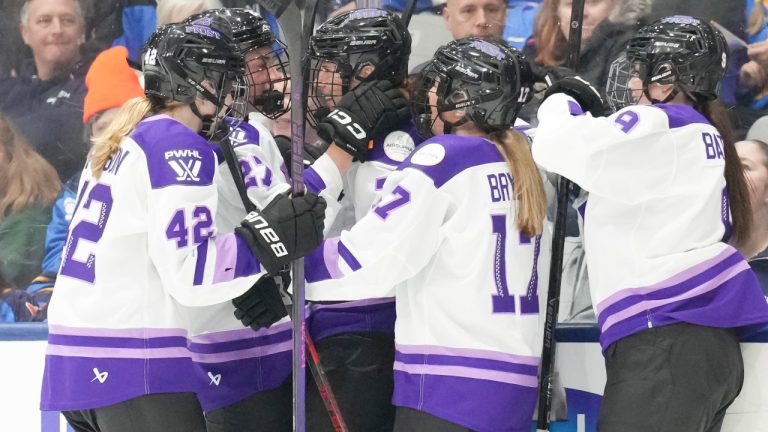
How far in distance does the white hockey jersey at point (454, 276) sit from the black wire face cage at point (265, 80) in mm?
587

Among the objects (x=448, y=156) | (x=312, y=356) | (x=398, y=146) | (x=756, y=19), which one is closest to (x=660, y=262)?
(x=448, y=156)

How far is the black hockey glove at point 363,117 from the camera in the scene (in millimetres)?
2498

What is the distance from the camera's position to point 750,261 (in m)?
3.10

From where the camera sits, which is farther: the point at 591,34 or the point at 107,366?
the point at 591,34

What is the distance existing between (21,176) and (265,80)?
1636mm

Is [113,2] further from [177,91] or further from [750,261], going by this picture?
[750,261]

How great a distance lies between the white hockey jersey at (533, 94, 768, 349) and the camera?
2186 millimetres

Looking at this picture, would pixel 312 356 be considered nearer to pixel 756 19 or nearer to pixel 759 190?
pixel 759 190

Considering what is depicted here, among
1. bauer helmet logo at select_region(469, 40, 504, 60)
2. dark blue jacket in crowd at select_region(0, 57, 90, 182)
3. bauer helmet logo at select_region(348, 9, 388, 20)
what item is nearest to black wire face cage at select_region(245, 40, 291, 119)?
bauer helmet logo at select_region(348, 9, 388, 20)

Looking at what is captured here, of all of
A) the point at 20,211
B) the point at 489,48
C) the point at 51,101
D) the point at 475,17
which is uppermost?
the point at 489,48

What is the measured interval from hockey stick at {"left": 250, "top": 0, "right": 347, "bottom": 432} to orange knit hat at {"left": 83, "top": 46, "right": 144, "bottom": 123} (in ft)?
5.40

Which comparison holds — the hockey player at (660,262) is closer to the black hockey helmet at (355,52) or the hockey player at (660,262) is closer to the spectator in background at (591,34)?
the black hockey helmet at (355,52)

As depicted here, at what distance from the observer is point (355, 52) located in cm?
264

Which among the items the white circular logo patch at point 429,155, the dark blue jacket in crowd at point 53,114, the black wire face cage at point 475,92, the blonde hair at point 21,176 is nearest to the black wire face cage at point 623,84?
the black wire face cage at point 475,92
